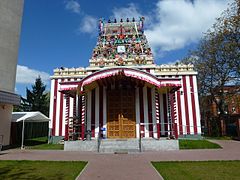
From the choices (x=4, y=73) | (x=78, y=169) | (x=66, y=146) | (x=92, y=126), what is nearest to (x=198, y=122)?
(x=92, y=126)

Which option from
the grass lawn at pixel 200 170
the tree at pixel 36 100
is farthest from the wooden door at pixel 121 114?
the tree at pixel 36 100

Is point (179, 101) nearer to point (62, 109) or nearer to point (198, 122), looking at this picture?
point (198, 122)

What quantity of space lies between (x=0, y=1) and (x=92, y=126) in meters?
10.0

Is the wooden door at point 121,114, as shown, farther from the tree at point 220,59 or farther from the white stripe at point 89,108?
the tree at point 220,59

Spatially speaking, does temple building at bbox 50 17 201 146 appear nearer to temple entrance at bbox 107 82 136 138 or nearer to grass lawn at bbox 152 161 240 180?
temple entrance at bbox 107 82 136 138

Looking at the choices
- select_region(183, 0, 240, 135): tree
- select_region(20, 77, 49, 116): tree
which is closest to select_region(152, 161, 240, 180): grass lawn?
select_region(183, 0, 240, 135): tree

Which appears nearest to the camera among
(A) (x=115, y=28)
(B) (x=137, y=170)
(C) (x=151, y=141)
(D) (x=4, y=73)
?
(B) (x=137, y=170)

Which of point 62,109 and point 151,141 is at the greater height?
point 62,109

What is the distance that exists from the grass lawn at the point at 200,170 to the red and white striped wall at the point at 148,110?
5071mm

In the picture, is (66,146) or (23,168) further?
(66,146)

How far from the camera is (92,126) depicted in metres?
13.5

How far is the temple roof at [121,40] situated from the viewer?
2486 centimetres

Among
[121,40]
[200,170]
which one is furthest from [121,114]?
[121,40]

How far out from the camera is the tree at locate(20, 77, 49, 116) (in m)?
36.7
